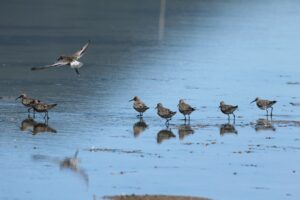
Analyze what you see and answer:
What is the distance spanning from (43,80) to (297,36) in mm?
23648

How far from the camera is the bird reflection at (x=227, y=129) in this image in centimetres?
2490

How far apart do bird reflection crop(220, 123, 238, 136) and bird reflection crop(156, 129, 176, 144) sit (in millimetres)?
1225

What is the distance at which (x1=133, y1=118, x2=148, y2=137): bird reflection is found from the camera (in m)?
24.4

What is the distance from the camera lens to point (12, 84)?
3155 centimetres

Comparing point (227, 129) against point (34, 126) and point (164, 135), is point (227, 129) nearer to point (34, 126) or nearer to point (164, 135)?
point (164, 135)

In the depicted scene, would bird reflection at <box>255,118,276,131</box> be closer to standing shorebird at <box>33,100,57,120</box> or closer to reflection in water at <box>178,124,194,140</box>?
reflection in water at <box>178,124,194,140</box>

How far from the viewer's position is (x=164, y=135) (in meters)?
24.1

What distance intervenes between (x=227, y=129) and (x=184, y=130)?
1085 millimetres

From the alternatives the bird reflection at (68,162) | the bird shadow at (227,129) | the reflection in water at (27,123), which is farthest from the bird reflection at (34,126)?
the bird shadow at (227,129)

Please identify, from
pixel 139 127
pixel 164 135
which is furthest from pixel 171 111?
pixel 164 135

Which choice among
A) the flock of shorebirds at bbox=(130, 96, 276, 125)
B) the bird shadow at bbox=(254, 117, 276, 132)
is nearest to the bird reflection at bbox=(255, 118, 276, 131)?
the bird shadow at bbox=(254, 117, 276, 132)

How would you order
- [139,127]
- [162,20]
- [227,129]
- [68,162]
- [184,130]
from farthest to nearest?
1. [162,20]
2. [227,129]
3. [139,127]
4. [184,130]
5. [68,162]

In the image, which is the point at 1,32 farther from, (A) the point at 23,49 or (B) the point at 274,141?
(B) the point at 274,141

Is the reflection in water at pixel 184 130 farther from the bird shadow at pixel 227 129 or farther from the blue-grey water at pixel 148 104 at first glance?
the bird shadow at pixel 227 129
